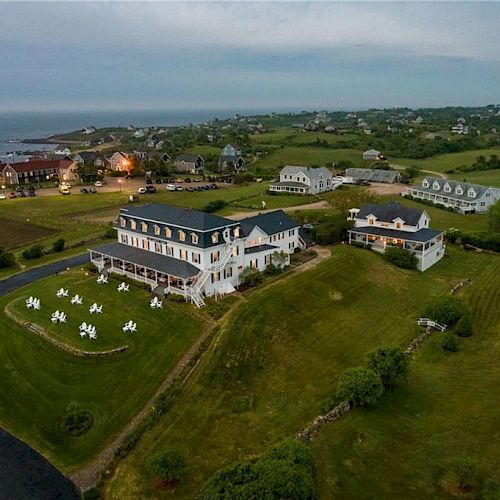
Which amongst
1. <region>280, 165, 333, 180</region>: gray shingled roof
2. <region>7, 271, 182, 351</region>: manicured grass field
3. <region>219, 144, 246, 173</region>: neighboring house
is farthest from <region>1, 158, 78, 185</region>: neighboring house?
<region>7, 271, 182, 351</region>: manicured grass field

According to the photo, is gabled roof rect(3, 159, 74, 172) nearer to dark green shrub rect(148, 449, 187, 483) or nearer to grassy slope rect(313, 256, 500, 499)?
dark green shrub rect(148, 449, 187, 483)

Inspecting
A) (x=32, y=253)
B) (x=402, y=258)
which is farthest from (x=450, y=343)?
(x=32, y=253)

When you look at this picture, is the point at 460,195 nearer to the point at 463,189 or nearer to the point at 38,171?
the point at 463,189

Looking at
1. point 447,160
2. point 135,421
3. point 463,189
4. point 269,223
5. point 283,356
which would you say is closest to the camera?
point 135,421

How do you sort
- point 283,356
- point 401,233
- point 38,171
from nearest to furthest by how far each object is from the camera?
point 283,356 → point 401,233 → point 38,171

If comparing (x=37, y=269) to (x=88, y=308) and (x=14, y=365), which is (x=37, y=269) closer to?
(x=88, y=308)

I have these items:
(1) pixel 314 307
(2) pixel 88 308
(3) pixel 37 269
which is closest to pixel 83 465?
(2) pixel 88 308
